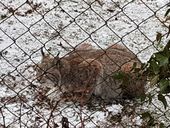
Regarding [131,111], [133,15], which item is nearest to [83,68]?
[131,111]

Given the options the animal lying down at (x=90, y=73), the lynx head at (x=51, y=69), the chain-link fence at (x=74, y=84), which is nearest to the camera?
the chain-link fence at (x=74, y=84)

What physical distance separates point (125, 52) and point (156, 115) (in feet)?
2.89

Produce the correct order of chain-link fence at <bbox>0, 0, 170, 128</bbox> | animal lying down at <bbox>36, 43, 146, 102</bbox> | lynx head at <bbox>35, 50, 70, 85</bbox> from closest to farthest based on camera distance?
→ chain-link fence at <bbox>0, 0, 170, 128</bbox>, lynx head at <bbox>35, 50, 70, 85</bbox>, animal lying down at <bbox>36, 43, 146, 102</bbox>

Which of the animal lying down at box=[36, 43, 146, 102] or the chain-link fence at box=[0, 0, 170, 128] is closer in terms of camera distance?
the chain-link fence at box=[0, 0, 170, 128]

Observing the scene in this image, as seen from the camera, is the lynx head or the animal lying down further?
the animal lying down

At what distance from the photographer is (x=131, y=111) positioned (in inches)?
187

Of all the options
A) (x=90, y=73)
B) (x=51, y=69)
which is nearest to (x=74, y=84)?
(x=90, y=73)

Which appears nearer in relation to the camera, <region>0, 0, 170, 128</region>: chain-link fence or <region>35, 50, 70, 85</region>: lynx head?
<region>0, 0, 170, 128</region>: chain-link fence

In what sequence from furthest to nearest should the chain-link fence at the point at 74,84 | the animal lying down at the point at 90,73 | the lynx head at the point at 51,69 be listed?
the animal lying down at the point at 90,73 → the lynx head at the point at 51,69 → the chain-link fence at the point at 74,84

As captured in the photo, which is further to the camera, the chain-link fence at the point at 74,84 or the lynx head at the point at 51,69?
the lynx head at the point at 51,69

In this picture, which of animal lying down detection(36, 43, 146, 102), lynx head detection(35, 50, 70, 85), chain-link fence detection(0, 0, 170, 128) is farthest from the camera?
animal lying down detection(36, 43, 146, 102)

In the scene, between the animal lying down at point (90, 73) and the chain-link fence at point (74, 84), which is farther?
the animal lying down at point (90, 73)

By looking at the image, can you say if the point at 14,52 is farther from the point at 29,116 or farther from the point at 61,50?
the point at 29,116

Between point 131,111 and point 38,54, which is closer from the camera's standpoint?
point 131,111
